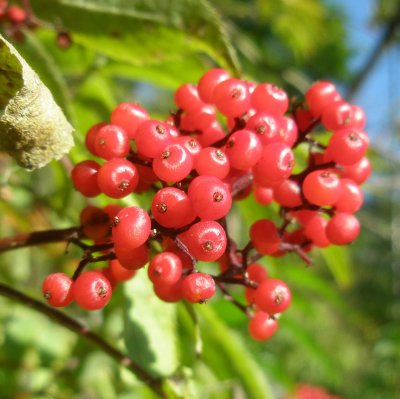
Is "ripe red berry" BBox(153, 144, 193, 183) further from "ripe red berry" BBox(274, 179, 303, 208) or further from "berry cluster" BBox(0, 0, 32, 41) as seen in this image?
"berry cluster" BBox(0, 0, 32, 41)

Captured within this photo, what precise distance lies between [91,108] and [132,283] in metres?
0.72

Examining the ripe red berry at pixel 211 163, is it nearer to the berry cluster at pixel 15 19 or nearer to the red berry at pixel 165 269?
the red berry at pixel 165 269

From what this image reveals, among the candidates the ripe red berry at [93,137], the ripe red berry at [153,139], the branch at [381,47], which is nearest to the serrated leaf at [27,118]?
the ripe red berry at [93,137]

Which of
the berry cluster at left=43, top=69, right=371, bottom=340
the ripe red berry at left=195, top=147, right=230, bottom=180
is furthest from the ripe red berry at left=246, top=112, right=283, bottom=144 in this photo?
the ripe red berry at left=195, top=147, right=230, bottom=180

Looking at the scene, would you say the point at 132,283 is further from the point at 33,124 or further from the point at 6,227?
the point at 6,227

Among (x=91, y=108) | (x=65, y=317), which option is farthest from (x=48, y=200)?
(x=65, y=317)

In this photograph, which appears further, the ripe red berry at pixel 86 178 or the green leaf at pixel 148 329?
the green leaf at pixel 148 329

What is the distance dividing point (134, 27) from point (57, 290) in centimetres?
79

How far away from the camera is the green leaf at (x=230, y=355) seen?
1815mm

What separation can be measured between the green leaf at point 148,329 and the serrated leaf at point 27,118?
491 mm

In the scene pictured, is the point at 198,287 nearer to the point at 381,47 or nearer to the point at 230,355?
the point at 230,355

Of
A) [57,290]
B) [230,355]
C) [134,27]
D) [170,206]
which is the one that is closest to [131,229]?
[170,206]

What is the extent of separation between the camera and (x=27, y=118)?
97 centimetres

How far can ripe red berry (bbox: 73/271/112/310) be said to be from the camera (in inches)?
37.8
